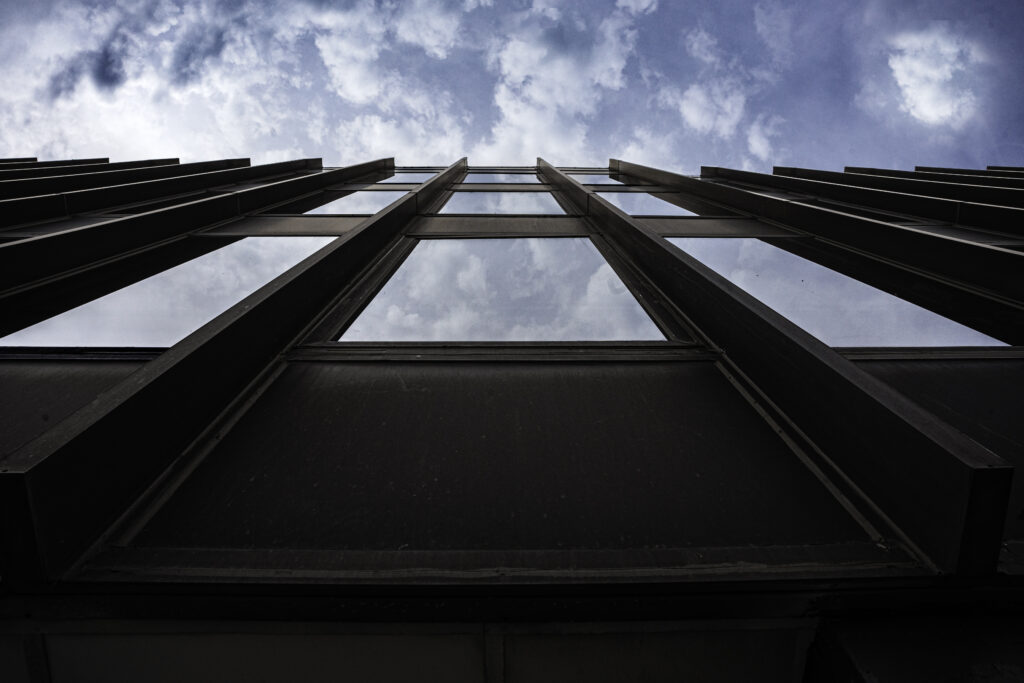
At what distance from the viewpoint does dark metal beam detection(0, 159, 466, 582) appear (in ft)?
6.53

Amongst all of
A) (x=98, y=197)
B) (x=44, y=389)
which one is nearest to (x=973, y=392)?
(x=44, y=389)

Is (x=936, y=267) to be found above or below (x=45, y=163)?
below

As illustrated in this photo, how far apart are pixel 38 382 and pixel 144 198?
27.4ft

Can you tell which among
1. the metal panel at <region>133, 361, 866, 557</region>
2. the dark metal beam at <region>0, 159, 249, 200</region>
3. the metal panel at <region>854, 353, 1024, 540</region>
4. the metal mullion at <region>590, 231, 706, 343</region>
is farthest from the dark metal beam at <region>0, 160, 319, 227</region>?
the metal panel at <region>854, 353, 1024, 540</region>

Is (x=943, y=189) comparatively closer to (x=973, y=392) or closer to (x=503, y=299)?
(x=973, y=392)

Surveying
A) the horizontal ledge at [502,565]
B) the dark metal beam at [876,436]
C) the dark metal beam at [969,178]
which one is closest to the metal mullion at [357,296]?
the horizontal ledge at [502,565]

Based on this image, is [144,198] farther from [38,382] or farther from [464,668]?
[464,668]

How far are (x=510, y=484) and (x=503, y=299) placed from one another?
9.10 ft

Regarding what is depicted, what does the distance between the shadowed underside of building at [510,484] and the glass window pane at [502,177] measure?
1015 cm

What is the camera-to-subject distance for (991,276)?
490 cm

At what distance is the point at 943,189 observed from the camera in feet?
33.4

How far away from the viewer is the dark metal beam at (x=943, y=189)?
28.5ft

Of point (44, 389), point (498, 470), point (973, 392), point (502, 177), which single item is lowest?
point (498, 470)

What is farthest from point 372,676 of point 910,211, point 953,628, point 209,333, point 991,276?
point 910,211
